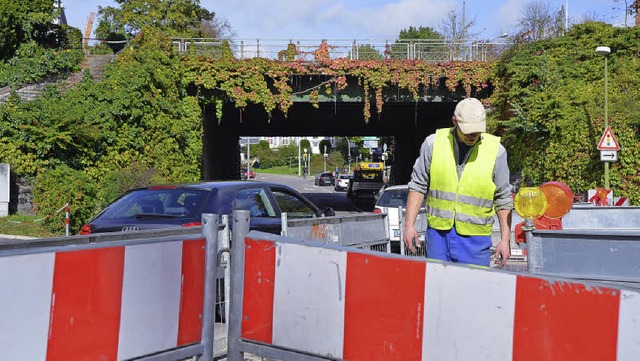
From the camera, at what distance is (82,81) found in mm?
22828

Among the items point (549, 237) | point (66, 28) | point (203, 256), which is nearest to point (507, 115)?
point (66, 28)

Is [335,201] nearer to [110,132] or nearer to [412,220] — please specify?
[110,132]

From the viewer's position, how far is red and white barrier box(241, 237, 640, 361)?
2.89 m

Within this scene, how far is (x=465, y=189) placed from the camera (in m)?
4.88

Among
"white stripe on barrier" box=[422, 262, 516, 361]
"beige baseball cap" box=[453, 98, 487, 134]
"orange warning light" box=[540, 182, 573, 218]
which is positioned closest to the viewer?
"white stripe on barrier" box=[422, 262, 516, 361]

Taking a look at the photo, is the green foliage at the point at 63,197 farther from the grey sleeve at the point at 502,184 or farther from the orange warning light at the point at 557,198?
the grey sleeve at the point at 502,184

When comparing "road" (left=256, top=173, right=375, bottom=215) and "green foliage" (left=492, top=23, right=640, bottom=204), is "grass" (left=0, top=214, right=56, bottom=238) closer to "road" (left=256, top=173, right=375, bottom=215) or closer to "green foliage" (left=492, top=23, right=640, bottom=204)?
"green foliage" (left=492, top=23, right=640, bottom=204)

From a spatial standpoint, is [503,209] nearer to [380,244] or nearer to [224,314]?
[224,314]

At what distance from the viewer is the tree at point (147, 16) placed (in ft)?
161

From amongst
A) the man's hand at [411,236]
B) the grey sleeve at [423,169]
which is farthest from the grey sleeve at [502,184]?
the man's hand at [411,236]

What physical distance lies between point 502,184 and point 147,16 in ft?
154

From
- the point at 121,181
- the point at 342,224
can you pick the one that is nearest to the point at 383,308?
the point at 342,224

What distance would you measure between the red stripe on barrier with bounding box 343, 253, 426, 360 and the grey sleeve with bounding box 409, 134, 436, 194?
171 cm

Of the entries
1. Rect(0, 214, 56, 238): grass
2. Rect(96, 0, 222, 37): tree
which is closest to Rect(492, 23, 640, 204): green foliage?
Rect(0, 214, 56, 238): grass
